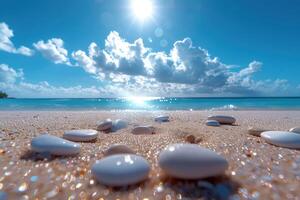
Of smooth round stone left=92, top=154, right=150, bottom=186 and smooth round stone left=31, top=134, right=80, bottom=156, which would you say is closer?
smooth round stone left=92, top=154, right=150, bottom=186

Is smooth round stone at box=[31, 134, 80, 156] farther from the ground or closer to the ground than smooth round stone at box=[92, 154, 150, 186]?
farther from the ground

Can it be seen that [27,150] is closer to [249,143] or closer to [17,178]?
[17,178]

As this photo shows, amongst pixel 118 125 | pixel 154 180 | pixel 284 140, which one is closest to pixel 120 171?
pixel 154 180

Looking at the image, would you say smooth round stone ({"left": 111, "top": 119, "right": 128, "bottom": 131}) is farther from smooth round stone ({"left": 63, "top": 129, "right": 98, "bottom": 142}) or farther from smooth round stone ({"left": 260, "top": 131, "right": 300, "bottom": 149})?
smooth round stone ({"left": 260, "top": 131, "right": 300, "bottom": 149})

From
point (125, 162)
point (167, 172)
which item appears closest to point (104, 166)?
point (125, 162)

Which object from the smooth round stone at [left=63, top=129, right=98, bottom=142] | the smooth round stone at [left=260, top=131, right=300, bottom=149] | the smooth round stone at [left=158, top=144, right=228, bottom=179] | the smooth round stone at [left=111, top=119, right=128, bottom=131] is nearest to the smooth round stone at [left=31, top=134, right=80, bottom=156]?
the smooth round stone at [left=63, top=129, right=98, bottom=142]

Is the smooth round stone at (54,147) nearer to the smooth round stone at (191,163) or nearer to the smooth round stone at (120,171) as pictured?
the smooth round stone at (120,171)

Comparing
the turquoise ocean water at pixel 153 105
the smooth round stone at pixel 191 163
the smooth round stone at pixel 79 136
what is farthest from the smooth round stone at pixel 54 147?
the turquoise ocean water at pixel 153 105
